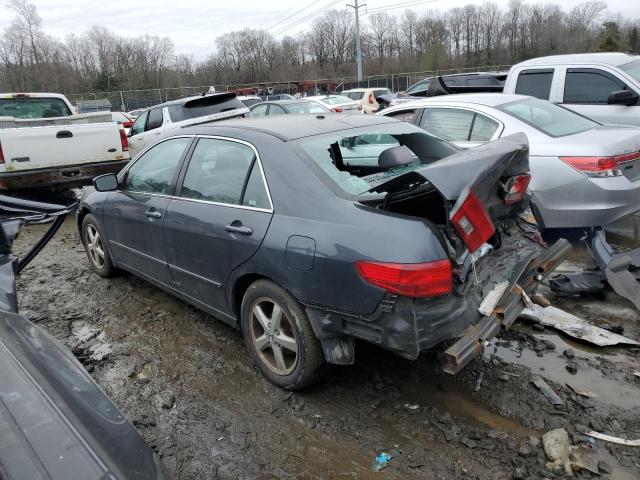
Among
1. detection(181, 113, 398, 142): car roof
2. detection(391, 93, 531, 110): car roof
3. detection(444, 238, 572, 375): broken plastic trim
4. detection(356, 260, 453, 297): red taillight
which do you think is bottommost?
detection(444, 238, 572, 375): broken plastic trim

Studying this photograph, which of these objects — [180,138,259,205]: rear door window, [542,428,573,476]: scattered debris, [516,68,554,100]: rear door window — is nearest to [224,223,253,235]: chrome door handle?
[180,138,259,205]: rear door window

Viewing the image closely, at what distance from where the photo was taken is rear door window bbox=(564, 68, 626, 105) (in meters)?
7.02

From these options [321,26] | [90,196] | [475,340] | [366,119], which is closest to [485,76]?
[366,119]

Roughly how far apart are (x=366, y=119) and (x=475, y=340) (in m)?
2.00

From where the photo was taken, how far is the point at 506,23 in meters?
82.5

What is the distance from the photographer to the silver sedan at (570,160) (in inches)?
182

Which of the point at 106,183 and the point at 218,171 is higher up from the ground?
the point at 218,171

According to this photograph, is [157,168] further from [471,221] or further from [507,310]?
[507,310]

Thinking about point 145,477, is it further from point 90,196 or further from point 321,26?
point 321,26

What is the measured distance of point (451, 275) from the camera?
2.62 meters

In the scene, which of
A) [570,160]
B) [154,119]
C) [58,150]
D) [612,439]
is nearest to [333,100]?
[154,119]

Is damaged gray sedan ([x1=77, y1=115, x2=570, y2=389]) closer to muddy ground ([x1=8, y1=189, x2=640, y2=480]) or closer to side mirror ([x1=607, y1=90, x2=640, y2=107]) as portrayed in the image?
muddy ground ([x1=8, y1=189, x2=640, y2=480])

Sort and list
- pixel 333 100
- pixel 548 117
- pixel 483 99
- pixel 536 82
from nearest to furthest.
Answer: pixel 548 117, pixel 483 99, pixel 536 82, pixel 333 100

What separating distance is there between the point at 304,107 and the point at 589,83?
7.29 metres
